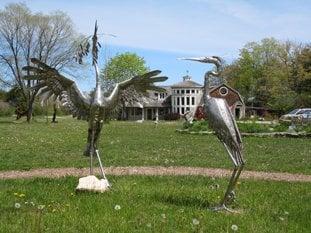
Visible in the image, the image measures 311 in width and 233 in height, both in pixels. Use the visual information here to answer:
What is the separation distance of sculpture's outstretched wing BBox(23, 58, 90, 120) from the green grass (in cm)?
159

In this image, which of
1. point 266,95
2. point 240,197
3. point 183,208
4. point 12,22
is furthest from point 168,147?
point 266,95

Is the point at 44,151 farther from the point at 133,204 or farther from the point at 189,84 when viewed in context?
the point at 189,84

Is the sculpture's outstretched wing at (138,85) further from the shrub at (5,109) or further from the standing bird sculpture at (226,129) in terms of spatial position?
the shrub at (5,109)

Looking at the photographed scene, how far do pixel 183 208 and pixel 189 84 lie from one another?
94.0m

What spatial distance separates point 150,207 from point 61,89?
3113 millimetres

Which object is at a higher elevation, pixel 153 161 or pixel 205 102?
pixel 205 102

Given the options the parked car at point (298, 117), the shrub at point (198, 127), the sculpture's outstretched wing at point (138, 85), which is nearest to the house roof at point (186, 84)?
the parked car at point (298, 117)

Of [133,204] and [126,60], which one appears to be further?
[126,60]

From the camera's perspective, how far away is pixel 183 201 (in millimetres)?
9641

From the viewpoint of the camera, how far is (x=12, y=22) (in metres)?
57.5

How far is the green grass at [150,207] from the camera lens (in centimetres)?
768

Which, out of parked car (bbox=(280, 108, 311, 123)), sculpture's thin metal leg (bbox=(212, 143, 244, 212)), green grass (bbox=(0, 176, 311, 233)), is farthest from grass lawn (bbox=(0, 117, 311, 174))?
parked car (bbox=(280, 108, 311, 123))

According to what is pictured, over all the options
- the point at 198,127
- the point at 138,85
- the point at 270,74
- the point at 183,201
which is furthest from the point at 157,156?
the point at 270,74

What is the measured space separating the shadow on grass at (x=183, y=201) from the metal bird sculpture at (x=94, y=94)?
157 centimetres
